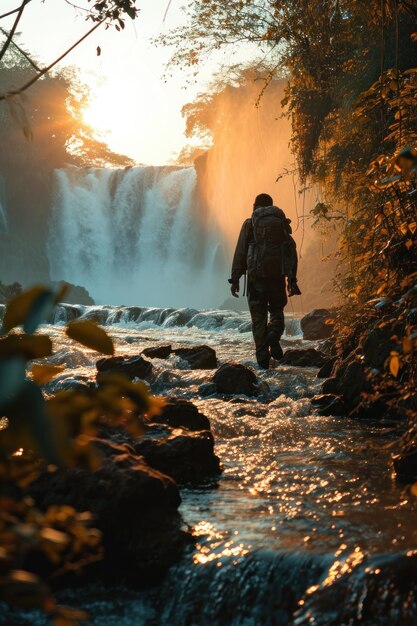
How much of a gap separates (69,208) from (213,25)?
29050 mm

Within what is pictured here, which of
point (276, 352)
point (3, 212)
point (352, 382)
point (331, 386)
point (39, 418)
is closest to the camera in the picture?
point (39, 418)

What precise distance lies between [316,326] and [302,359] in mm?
6002

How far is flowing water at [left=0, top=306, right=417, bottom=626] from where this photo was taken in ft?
9.52

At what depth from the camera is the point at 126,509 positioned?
3.32 meters

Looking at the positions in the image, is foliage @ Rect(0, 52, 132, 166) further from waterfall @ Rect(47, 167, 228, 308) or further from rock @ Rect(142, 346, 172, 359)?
rock @ Rect(142, 346, 172, 359)

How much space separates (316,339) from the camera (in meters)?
15.9

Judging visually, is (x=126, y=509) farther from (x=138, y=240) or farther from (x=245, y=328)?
(x=138, y=240)

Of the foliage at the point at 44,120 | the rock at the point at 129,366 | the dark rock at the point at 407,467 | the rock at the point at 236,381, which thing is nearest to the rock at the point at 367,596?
the dark rock at the point at 407,467

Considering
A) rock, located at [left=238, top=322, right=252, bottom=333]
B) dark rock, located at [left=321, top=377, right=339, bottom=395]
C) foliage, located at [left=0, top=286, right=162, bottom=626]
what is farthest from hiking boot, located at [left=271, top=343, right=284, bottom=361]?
rock, located at [left=238, top=322, right=252, bottom=333]

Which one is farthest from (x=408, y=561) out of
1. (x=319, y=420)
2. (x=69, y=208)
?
(x=69, y=208)

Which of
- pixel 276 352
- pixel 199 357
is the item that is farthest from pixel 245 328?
pixel 276 352

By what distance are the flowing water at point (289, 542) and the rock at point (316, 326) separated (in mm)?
9909

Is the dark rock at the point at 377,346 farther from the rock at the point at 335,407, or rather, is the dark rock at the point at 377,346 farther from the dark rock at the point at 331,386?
the dark rock at the point at 331,386

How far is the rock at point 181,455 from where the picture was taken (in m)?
4.52
